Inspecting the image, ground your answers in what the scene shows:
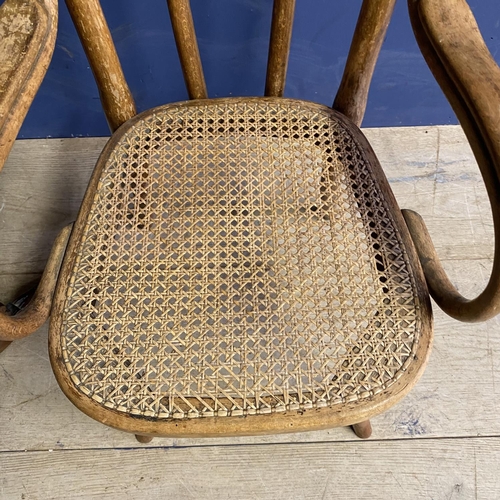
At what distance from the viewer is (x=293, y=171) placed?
63 cm

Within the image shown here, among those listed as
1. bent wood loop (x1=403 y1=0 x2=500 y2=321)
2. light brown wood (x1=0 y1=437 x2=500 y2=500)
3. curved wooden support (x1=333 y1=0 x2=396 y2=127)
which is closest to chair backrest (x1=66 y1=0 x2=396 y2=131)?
curved wooden support (x1=333 y1=0 x2=396 y2=127)

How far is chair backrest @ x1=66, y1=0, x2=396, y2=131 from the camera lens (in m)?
0.58

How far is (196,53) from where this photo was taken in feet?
2.19

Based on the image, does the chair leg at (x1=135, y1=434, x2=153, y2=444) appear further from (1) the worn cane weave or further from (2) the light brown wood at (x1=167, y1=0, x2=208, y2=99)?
(2) the light brown wood at (x1=167, y1=0, x2=208, y2=99)

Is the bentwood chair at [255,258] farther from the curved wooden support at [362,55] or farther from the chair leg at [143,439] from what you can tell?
the chair leg at [143,439]

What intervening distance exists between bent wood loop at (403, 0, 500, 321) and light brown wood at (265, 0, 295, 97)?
183mm

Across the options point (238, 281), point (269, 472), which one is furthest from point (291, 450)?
point (238, 281)

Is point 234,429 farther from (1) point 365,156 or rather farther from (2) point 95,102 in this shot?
(2) point 95,102

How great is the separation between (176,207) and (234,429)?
27cm

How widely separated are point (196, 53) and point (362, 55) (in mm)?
223

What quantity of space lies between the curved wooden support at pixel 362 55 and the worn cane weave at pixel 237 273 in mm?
39

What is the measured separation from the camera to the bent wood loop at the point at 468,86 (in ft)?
1.33

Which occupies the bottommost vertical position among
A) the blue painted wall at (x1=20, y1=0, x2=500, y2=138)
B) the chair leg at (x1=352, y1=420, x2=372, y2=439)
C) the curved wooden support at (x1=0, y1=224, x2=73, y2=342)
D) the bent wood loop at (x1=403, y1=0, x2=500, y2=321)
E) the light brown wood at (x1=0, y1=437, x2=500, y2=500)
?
the light brown wood at (x1=0, y1=437, x2=500, y2=500)

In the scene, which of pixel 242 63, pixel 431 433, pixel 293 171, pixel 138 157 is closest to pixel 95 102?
pixel 242 63
